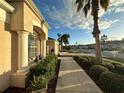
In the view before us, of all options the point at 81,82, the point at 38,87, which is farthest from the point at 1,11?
the point at 81,82

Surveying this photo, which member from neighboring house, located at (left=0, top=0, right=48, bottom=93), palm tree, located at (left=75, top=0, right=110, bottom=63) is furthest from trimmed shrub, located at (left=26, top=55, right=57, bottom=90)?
palm tree, located at (left=75, top=0, right=110, bottom=63)

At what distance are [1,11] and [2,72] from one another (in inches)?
114

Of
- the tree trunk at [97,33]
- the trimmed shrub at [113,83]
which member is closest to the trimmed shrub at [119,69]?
the tree trunk at [97,33]

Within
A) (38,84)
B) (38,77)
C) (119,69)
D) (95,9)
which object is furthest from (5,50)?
(95,9)

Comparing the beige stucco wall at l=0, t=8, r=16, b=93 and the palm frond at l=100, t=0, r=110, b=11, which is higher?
the palm frond at l=100, t=0, r=110, b=11

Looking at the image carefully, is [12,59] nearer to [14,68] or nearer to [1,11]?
[14,68]

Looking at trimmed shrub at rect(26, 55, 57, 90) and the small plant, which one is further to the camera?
trimmed shrub at rect(26, 55, 57, 90)

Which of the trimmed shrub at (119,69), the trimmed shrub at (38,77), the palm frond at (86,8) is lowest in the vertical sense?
the trimmed shrub at (119,69)

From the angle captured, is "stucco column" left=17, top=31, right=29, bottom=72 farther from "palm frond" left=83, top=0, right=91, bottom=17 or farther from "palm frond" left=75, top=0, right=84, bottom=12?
"palm frond" left=83, top=0, right=91, bottom=17

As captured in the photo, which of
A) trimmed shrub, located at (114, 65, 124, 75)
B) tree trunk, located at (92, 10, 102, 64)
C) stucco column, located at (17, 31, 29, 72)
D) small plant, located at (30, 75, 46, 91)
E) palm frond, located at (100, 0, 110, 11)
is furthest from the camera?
tree trunk, located at (92, 10, 102, 64)

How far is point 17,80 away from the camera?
8.26 metres

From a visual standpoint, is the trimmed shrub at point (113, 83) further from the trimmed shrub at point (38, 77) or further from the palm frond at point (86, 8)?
the palm frond at point (86, 8)

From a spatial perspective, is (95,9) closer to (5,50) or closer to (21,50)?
(21,50)

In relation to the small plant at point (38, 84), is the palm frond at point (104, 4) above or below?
above
